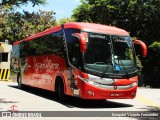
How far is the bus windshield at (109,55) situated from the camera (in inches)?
514

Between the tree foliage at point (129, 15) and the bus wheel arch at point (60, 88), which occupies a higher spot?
the tree foliage at point (129, 15)

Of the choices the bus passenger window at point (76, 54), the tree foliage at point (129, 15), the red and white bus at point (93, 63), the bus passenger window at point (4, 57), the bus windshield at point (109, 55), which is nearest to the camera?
the red and white bus at point (93, 63)

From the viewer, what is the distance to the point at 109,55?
13.4 meters

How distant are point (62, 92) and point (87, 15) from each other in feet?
99.6

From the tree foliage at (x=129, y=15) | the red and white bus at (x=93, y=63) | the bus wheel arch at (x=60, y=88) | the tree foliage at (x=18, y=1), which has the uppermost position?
the tree foliage at (x=129, y=15)

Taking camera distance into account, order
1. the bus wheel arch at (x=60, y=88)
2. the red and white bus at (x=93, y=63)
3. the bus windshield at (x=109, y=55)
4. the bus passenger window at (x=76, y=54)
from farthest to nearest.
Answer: the bus wheel arch at (x=60, y=88) < the bus passenger window at (x=76, y=54) < the bus windshield at (x=109, y=55) < the red and white bus at (x=93, y=63)

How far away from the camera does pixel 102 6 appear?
43.0 m

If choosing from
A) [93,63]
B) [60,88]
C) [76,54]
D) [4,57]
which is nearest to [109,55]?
[93,63]

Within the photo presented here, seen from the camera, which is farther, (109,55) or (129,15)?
(129,15)

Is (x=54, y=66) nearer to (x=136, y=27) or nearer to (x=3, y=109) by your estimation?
(x=3, y=109)

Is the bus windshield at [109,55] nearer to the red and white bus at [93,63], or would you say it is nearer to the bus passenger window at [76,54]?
the red and white bus at [93,63]

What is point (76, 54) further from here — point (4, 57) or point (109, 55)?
point (4, 57)

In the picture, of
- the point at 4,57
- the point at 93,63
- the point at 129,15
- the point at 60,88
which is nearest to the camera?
the point at 93,63

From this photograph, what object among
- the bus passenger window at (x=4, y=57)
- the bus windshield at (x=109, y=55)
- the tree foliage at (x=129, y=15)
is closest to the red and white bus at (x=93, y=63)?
the bus windshield at (x=109, y=55)
